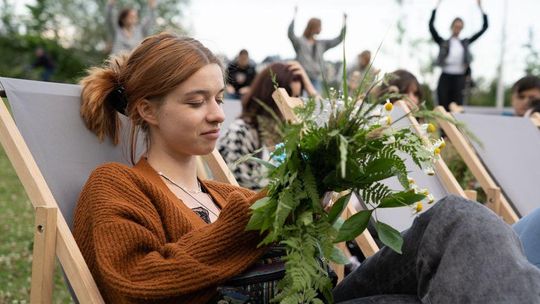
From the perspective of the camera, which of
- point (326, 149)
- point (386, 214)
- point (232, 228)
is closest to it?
point (326, 149)

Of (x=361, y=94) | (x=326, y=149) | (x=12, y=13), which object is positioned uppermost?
(x=361, y=94)

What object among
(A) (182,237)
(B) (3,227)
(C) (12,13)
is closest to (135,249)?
(A) (182,237)

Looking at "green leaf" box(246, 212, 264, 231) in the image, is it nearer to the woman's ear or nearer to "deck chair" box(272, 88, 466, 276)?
the woman's ear

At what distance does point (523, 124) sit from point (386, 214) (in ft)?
5.60

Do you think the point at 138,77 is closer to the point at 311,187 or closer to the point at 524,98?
the point at 311,187

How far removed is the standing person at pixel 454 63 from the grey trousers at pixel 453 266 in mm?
7238

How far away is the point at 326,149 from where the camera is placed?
1.86m

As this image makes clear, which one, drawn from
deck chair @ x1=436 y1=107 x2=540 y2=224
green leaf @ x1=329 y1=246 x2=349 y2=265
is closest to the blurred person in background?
deck chair @ x1=436 y1=107 x2=540 y2=224

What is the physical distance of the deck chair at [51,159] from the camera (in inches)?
84.1

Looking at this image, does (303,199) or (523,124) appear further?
(523,124)

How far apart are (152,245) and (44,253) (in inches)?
13.5

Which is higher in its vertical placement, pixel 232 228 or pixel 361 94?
pixel 361 94

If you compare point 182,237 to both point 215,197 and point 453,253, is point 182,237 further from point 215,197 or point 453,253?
point 453,253

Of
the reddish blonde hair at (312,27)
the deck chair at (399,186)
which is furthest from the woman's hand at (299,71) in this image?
the reddish blonde hair at (312,27)
